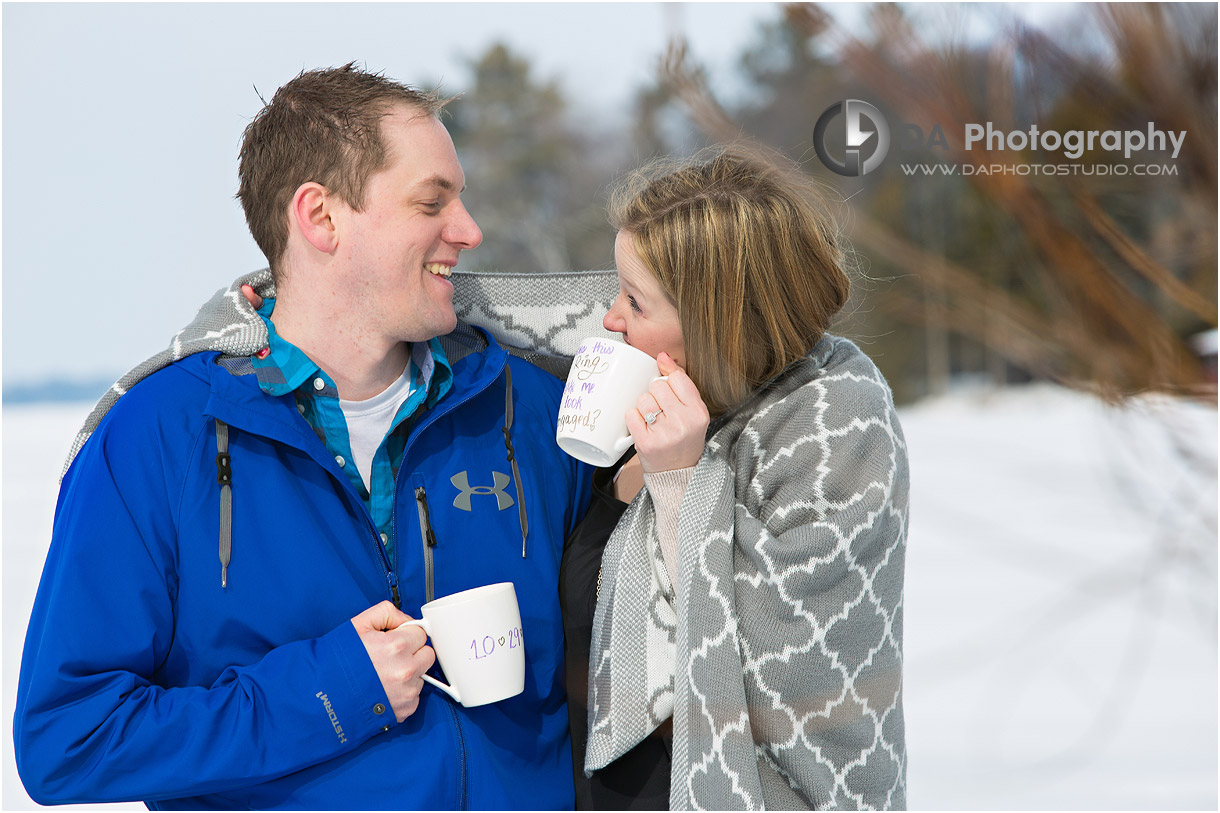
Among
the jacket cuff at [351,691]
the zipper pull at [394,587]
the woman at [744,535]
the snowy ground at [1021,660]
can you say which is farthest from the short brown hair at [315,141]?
the snowy ground at [1021,660]

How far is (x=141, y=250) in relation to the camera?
3.57m

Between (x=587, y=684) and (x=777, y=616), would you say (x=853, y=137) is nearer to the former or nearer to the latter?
(x=777, y=616)

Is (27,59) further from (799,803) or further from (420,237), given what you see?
(799,803)

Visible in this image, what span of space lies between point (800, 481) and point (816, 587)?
170 millimetres

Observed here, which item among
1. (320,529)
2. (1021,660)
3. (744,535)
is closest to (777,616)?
(744,535)

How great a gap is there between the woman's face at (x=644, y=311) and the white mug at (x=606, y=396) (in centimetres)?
6

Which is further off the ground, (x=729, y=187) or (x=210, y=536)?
(x=729, y=187)

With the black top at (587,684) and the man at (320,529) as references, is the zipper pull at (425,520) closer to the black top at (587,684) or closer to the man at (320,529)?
the man at (320,529)

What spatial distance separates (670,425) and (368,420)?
558 mm

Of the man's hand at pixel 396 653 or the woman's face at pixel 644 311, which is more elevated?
the woman's face at pixel 644 311

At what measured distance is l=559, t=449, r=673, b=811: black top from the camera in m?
1.54

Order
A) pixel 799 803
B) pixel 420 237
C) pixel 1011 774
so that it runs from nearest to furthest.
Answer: pixel 799 803 → pixel 420 237 → pixel 1011 774

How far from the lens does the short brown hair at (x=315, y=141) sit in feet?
5.17

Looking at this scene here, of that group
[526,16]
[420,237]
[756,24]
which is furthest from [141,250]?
[526,16]
